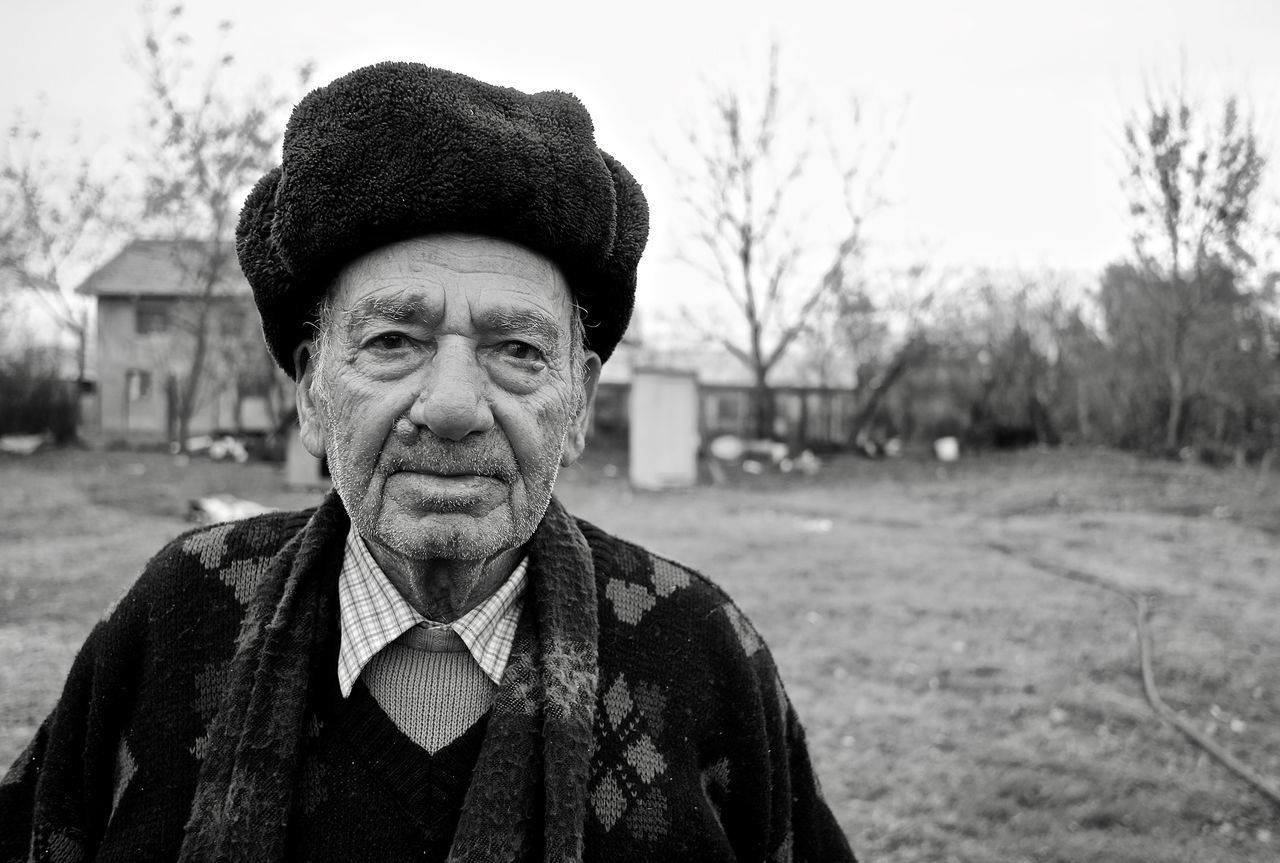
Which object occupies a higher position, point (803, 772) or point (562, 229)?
point (562, 229)

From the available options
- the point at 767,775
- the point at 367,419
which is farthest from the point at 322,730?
the point at 767,775

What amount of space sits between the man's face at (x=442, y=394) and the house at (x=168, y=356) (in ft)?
65.4

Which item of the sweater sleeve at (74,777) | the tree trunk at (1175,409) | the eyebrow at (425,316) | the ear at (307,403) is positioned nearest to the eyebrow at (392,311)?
the eyebrow at (425,316)

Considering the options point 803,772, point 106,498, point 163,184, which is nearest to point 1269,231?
point 803,772

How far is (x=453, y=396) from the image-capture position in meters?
1.47

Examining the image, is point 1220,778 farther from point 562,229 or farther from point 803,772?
point 562,229

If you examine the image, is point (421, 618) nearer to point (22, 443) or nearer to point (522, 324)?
point (522, 324)

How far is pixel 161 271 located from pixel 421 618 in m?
30.8

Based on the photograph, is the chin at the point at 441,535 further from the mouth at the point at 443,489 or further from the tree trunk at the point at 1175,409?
the tree trunk at the point at 1175,409

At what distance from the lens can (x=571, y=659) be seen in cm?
158

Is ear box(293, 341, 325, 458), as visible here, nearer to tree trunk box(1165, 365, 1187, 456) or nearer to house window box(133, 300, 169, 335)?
tree trunk box(1165, 365, 1187, 456)

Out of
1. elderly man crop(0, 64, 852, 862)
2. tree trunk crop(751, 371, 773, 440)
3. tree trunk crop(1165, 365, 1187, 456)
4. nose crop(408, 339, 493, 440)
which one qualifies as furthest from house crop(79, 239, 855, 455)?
nose crop(408, 339, 493, 440)

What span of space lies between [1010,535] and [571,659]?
9.72 meters

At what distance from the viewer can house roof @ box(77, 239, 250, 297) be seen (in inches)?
753
